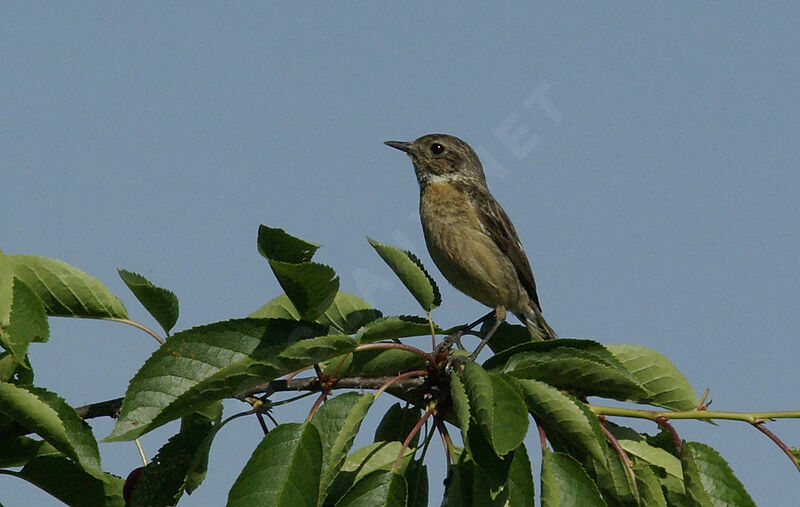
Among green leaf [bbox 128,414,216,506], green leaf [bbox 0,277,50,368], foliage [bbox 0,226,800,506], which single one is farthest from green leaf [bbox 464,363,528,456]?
green leaf [bbox 0,277,50,368]

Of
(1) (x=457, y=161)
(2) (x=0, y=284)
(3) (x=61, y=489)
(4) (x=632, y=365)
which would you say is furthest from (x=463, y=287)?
(2) (x=0, y=284)

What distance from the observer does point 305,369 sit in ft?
A: 11.5

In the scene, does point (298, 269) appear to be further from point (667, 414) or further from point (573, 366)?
point (667, 414)

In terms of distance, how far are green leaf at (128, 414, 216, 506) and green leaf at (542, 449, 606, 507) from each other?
1311 millimetres

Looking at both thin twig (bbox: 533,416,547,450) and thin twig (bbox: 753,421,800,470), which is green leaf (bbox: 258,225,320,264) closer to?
thin twig (bbox: 533,416,547,450)

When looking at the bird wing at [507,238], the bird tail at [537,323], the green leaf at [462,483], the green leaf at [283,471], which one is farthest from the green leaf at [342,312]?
the bird tail at [537,323]

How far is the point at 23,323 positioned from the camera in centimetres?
315

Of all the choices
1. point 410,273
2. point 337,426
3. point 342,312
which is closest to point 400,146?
point 342,312

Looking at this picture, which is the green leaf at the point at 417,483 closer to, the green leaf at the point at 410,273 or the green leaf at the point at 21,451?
the green leaf at the point at 410,273

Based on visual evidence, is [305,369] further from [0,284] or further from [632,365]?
[632,365]

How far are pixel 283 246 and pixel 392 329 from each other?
0.58 metres

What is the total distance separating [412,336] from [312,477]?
2.93 ft

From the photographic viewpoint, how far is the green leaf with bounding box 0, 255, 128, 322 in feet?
12.3

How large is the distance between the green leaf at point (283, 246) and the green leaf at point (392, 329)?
0.37m
